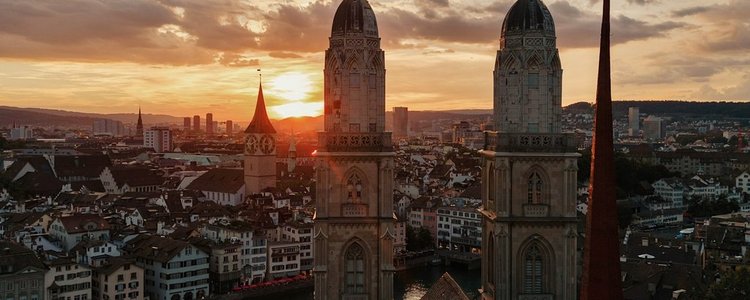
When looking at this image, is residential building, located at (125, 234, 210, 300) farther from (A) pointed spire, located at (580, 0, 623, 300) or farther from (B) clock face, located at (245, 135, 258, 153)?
(A) pointed spire, located at (580, 0, 623, 300)

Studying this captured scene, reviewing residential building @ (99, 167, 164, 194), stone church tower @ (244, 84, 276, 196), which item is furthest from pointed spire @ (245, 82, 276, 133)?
residential building @ (99, 167, 164, 194)

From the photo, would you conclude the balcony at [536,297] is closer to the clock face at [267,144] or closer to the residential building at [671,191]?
the clock face at [267,144]

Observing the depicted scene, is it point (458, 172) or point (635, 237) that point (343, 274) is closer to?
point (635, 237)

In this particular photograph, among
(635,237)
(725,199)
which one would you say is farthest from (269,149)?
(725,199)

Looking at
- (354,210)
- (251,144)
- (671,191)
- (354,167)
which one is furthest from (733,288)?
(671,191)

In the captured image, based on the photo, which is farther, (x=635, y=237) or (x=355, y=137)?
(x=635, y=237)

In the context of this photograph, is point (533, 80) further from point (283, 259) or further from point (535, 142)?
point (283, 259)

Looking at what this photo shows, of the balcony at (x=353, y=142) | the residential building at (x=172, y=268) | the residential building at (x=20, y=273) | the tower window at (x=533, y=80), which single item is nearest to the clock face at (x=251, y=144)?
the residential building at (x=172, y=268)
